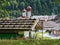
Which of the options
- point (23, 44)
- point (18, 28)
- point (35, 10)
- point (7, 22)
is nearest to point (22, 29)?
point (18, 28)

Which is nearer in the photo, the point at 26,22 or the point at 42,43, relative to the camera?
the point at 42,43

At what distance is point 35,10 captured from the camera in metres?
78.2

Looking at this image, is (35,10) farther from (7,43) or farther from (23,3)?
(7,43)

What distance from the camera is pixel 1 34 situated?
1571 centimetres

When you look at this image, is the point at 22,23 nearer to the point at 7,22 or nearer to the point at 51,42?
the point at 7,22

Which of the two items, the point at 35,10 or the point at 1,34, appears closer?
the point at 1,34

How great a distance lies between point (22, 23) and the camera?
642 inches

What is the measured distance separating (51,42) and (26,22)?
5.27m

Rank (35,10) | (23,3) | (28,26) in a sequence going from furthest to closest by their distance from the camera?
(35,10)
(23,3)
(28,26)

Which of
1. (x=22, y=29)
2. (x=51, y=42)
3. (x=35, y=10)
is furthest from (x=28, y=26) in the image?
(x=35, y=10)

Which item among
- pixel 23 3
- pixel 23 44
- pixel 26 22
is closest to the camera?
pixel 23 44

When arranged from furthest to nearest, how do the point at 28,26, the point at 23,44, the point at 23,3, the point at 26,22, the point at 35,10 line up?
the point at 35,10 → the point at 23,3 → the point at 26,22 → the point at 28,26 → the point at 23,44

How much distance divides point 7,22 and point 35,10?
6157 centimetres

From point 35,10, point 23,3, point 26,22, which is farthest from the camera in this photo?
point 35,10
